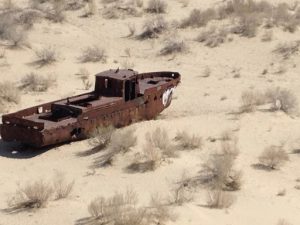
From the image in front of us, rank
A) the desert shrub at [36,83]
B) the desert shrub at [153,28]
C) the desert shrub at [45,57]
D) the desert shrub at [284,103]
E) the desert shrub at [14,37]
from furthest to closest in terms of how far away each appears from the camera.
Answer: the desert shrub at [153,28]
the desert shrub at [14,37]
the desert shrub at [45,57]
the desert shrub at [36,83]
the desert shrub at [284,103]

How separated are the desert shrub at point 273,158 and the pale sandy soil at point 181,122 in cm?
16

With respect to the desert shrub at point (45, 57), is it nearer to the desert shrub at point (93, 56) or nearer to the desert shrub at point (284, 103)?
the desert shrub at point (93, 56)

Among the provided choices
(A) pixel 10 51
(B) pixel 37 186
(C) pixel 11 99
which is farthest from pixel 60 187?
(A) pixel 10 51

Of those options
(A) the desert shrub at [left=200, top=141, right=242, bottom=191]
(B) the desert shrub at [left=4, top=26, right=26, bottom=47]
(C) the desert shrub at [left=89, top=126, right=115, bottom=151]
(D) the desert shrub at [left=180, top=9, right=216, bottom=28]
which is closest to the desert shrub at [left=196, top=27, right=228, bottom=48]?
(D) the desert shrub at [left=180, top=9, right=216, bottom=28]

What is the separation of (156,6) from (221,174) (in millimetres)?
15296

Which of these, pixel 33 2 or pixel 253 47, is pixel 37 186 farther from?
pixel 33 2

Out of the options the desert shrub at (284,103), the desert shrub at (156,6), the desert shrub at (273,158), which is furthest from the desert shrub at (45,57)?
the desert shrub at (273,158)

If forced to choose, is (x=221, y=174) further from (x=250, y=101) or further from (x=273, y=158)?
(x=250, y=101)

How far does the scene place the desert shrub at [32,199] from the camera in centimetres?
934

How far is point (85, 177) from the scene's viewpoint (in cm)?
1077

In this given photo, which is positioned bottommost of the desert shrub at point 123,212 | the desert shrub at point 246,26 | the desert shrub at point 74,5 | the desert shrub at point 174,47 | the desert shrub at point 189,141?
the desert shrub at point 123,212

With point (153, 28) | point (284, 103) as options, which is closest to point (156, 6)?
point (153, 28)

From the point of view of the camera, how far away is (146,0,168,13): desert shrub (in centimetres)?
2472

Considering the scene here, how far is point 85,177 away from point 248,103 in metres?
5.58
